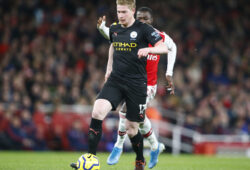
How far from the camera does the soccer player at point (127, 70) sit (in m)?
6.62

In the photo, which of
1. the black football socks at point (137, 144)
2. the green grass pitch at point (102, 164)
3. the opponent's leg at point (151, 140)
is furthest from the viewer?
the opponent's leg at point (151, 140)

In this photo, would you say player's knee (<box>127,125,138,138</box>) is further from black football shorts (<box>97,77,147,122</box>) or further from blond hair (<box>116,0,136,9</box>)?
blond hair (<box>116,0,136,9</box>)

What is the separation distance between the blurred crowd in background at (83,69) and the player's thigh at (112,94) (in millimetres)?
6756

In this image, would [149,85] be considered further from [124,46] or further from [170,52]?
[124,46]

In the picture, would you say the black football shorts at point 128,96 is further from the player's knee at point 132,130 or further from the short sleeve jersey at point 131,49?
the player's knee at point 132,130

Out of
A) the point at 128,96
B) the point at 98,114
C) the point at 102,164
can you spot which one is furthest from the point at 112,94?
the point at 102,164

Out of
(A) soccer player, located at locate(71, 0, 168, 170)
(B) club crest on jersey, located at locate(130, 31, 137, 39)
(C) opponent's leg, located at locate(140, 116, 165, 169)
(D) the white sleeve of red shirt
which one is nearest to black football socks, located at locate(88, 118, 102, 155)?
(A) soccer player, located at locate(71, 0, 168, 170)

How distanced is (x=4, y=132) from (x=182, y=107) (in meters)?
6.30

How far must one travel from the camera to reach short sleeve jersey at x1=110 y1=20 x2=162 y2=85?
22.3 ft

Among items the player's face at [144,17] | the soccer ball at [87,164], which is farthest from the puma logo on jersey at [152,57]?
the soccer ball at [87,164]

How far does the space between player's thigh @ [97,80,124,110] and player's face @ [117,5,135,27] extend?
2.86 feet

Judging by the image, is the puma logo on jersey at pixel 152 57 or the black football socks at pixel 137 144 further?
the puma logo on jersey at pixel 152 57

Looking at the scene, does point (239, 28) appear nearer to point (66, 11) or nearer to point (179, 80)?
point (179, 80)

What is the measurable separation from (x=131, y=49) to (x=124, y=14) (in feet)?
1.63
